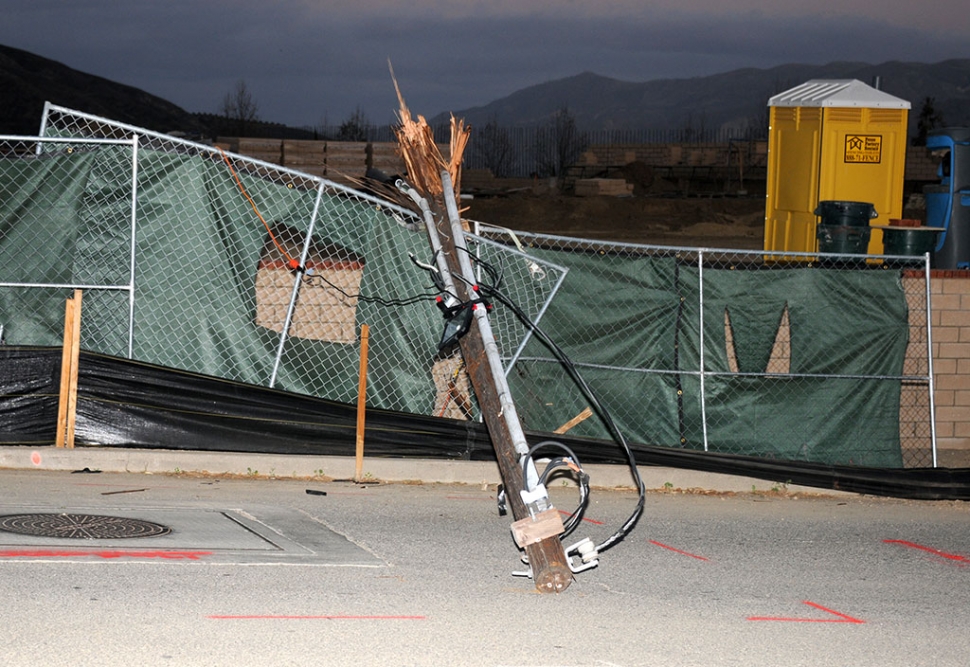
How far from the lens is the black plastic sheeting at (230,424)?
9328mm

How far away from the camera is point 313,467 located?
956cm

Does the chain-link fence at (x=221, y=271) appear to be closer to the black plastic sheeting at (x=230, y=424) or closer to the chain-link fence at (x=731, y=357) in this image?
the black plastic sheeting at (x=230, y=424)

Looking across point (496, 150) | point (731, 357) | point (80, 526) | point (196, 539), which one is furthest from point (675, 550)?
point (496, 150)

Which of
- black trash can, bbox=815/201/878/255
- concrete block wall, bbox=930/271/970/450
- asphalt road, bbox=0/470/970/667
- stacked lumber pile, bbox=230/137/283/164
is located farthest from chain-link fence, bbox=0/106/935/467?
stacked lumber pile, bbox=230/137/283/164

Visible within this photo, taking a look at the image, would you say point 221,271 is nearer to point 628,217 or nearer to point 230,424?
point 230,424

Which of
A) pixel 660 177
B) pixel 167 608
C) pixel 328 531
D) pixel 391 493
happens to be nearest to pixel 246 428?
pixel 391 493

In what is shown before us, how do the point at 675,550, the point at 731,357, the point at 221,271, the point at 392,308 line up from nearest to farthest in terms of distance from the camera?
the point at 675,550 < the point at 221,271 < the point at 392,308 < the point at 731,357

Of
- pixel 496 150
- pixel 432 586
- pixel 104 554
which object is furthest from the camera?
pixel 496 150

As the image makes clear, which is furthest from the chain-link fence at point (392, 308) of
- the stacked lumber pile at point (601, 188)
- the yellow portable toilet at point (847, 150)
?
the stacked lumber pile at point (601, 188)

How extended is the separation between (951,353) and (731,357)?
2845mm

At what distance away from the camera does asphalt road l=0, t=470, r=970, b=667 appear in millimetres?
5457

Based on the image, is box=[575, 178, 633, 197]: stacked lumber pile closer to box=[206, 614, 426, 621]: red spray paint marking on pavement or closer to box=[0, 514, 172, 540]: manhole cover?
box=[0, 514, 172, 540]: manhole cover

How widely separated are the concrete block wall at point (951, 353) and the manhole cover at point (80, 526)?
328 inches

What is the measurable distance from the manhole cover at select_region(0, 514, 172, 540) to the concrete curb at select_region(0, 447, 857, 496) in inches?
68.3
